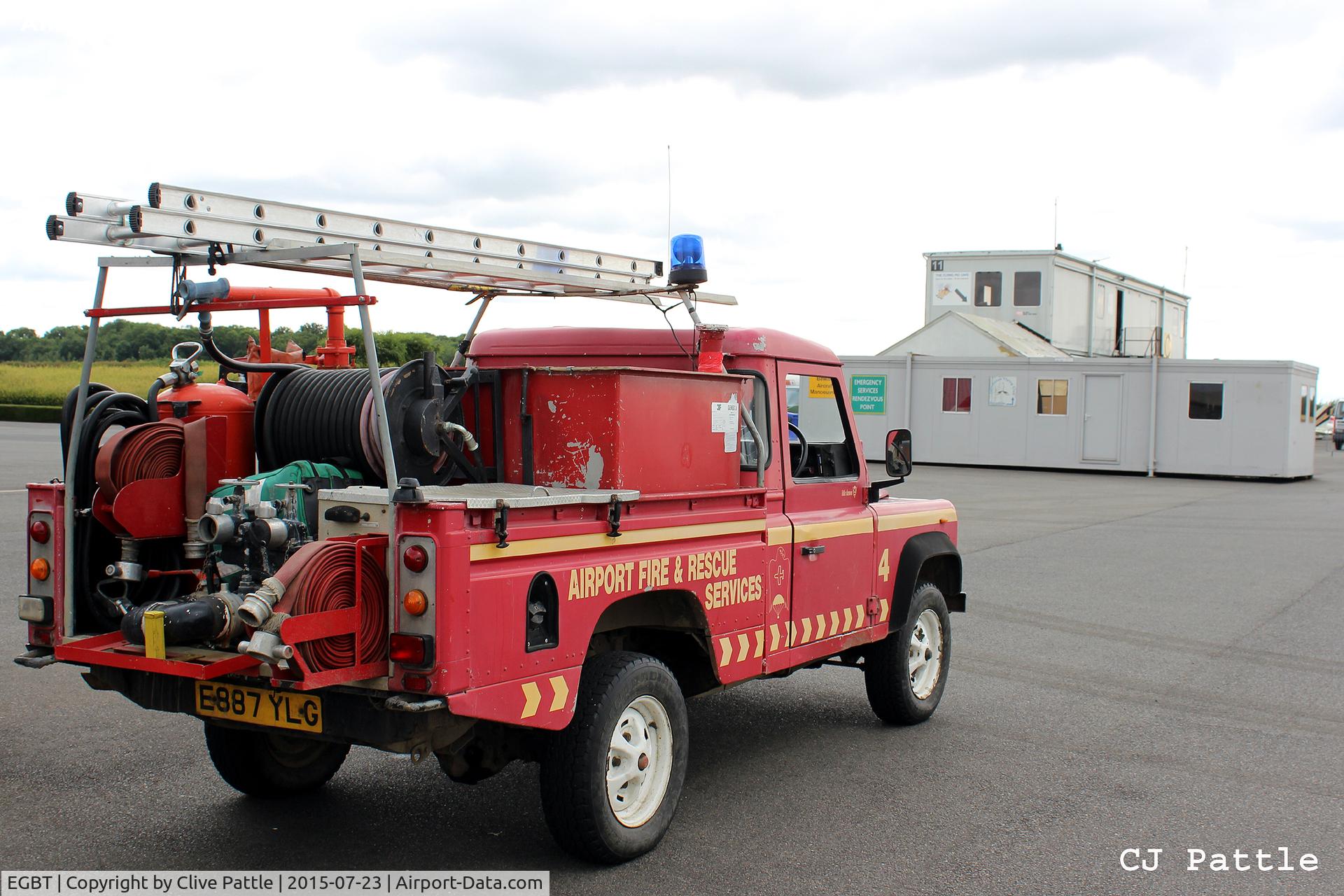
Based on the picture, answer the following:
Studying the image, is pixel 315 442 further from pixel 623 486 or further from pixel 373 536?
pixel 623 486

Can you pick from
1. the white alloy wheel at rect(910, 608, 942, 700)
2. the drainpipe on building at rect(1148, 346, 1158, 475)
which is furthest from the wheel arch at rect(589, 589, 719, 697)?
the drainpipe on building at rect(1148, 346, 1158, 475)

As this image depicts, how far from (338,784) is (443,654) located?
208 cm

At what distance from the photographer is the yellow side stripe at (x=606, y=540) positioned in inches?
163

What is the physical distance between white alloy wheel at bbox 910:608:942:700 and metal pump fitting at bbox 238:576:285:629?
4107 millimetres

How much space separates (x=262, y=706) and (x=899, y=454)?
3797mm

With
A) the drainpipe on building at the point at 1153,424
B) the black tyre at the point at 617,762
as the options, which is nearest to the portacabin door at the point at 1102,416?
the drainpipe on building at the point at 1153,424

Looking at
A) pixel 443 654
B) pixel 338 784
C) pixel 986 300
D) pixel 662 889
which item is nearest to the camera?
pixel 443 654

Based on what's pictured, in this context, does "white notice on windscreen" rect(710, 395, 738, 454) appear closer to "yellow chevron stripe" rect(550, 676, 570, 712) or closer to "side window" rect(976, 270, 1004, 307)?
"yellow chevron stripe" rect(550, 676, 570, 712)

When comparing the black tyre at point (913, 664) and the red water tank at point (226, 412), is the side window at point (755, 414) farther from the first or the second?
the red water tank at point (226, 412)

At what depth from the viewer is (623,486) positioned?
482 cm

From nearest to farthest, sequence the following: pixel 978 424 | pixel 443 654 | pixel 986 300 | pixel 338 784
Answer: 1. pixel 443 654
2. pixel 338 784
3. pixel 978 424
4. pixel 986 300

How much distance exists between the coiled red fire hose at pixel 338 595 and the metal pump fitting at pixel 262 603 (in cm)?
2

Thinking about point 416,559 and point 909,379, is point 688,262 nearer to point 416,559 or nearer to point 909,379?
point 416,559

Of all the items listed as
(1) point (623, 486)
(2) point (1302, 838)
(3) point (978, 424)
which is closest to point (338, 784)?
(1) point (623, 486)
